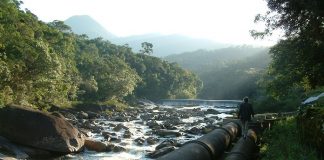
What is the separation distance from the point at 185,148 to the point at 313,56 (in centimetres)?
1382

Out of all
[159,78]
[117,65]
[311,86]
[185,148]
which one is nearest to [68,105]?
[117,65]

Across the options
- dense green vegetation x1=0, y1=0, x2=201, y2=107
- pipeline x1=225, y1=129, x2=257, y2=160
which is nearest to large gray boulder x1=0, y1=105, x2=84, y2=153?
dense green vegetation x1=0, y1=0, x2=201, y2=107

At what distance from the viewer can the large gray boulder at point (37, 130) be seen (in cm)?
2606

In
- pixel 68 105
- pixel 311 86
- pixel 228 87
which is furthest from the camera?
pixel 228 87

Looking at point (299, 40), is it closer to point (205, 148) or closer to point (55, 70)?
point (205, 148)

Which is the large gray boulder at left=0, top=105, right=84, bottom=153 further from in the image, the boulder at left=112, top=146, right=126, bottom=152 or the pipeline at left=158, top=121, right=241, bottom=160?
the pipeline at left=158, top=121, right=241, bottom=160

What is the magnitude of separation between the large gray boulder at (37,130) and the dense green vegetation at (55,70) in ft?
8.27

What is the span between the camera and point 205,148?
57.4ft

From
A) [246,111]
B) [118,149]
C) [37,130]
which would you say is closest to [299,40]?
[246,111]

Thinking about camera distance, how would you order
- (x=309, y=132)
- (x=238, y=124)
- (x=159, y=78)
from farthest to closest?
1. (x=159, y=78)
2. (x=238, y=124)
3. (x=309, y=132)

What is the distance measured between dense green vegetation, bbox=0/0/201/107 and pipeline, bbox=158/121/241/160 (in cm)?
1684

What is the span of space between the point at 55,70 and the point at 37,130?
78.5 feet

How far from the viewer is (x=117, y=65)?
98.4m

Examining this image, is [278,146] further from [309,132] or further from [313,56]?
[313,56]
